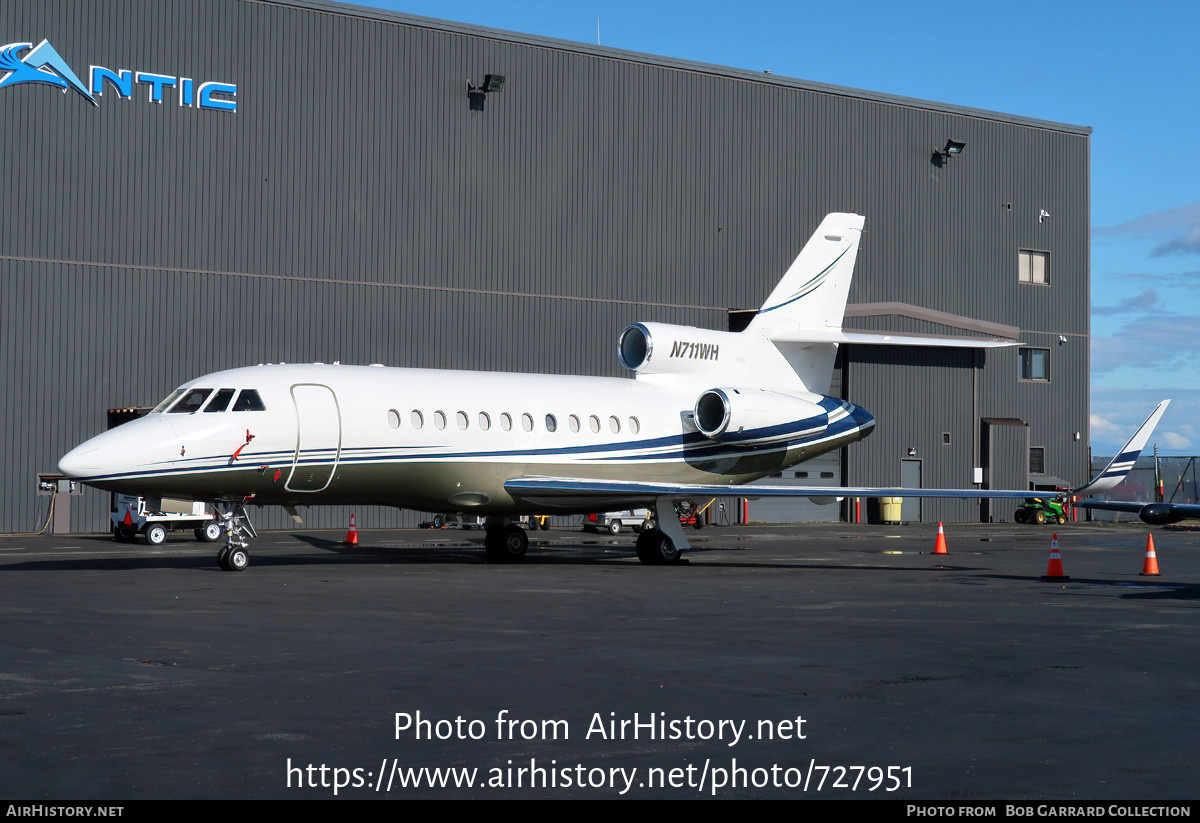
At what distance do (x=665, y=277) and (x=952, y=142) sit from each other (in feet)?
42.6

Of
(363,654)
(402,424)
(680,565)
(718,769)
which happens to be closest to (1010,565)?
(680,565)

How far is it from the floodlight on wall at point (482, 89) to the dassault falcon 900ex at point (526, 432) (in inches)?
572

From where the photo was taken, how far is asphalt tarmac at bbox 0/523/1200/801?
662cm

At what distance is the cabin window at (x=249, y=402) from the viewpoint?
64.7 ft

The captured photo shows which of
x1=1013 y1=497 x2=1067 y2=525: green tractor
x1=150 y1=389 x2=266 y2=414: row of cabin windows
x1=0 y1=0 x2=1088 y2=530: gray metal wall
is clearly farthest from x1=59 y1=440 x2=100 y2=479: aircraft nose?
x1=1013 y1=497 x2=1067 y2=525: green tractor

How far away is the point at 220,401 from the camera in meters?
19.7

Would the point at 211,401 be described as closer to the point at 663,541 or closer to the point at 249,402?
the point at 249,402

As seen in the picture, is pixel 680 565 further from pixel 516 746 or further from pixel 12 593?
pixel 516 746

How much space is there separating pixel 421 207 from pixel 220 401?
763 inches

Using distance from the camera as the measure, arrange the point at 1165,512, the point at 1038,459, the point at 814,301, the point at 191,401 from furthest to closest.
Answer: the point at 1038,459
the point at 814,301
the point at 191,401
the point at 1165,512

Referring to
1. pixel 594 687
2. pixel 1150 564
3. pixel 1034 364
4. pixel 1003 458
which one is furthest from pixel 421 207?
pixel 594 687

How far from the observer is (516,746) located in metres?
7.29

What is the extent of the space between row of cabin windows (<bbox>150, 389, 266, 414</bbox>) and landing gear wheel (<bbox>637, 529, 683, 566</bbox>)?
7396 millimetres

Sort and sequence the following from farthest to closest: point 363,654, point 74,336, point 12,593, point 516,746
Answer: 1. point 74,336
2. point 12,593
3. point 363,654
4. point 516,746
